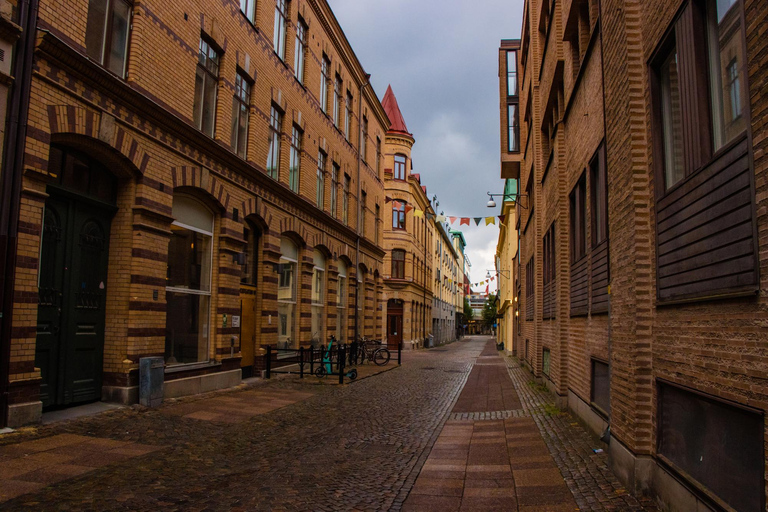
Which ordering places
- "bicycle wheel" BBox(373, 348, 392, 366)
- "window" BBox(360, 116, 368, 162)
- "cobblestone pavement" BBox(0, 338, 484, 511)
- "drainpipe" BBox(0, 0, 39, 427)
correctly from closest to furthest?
1. "cobblestone pavement" BBox(0, 338, 484, 511)
2. "drainpipe" BBox(0, 0, 39, 427)
3. "bicycle wheel" BBox(373, 348, 392, 366)
4. "window" BBox(360, 116, 368, 162)

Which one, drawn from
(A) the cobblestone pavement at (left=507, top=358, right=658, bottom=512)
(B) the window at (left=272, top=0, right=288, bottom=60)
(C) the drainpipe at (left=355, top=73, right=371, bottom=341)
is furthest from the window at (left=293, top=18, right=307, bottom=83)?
(A) the cobblestone pavement at (left=507, top=358, right=658, bottom=512)

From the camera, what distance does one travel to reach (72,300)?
9008 mm

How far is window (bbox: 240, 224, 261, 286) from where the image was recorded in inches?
591

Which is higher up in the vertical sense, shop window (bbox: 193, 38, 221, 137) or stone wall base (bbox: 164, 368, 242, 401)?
shop window (bbox: 193, 38, 221, 137)

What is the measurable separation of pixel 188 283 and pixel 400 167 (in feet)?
96.7

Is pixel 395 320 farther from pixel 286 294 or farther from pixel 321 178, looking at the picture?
pixel 286 294

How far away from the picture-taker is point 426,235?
49656mm

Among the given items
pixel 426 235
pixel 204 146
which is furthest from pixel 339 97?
pixel 426 235

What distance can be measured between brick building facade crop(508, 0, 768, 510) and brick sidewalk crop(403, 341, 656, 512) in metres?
0.40

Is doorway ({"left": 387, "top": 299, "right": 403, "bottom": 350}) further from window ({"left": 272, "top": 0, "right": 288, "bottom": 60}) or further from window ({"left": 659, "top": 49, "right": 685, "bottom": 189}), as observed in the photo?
window ({"left": 659, "top": 49, "right": 685, "bottom": 189})

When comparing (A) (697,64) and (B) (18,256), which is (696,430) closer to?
(A) (697,64)

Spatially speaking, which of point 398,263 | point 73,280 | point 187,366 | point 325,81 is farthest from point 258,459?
point 398,263

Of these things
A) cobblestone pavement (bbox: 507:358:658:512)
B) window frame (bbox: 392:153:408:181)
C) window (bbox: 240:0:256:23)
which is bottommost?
cobblestone pavement (bbox: 507:358:658:512)

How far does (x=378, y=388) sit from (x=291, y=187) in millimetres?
7109
